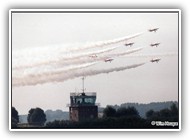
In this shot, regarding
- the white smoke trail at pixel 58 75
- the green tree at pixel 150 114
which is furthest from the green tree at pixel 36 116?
the green tree at pixel 150 114

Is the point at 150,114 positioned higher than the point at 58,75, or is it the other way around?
the point at 58,75

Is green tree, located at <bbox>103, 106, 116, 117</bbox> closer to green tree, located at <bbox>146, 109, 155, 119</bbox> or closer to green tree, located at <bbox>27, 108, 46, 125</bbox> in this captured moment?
green tree, located at <bbox>146, 109, 155, 119</bbox>

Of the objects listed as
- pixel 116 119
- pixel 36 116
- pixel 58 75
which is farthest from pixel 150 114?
pixel 36 116

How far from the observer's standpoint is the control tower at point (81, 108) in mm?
11117

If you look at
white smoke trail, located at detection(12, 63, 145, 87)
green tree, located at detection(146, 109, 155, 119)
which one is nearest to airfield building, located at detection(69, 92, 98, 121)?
white smoke trail, located at detection(12, 63, 145, 87)

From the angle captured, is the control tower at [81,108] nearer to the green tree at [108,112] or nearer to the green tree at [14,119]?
the green tree at [108,112]

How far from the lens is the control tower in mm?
11117

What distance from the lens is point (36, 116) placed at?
1111 centimetres

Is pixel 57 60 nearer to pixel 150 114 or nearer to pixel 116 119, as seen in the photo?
pixel 116 119

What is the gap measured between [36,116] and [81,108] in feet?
1.15

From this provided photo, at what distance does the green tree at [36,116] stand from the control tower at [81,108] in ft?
0.71

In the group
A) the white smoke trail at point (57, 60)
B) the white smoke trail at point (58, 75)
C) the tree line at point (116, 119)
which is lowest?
the tree line at point (116, 119)

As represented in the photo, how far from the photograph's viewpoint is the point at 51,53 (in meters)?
11.1

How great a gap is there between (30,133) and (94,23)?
97cm
